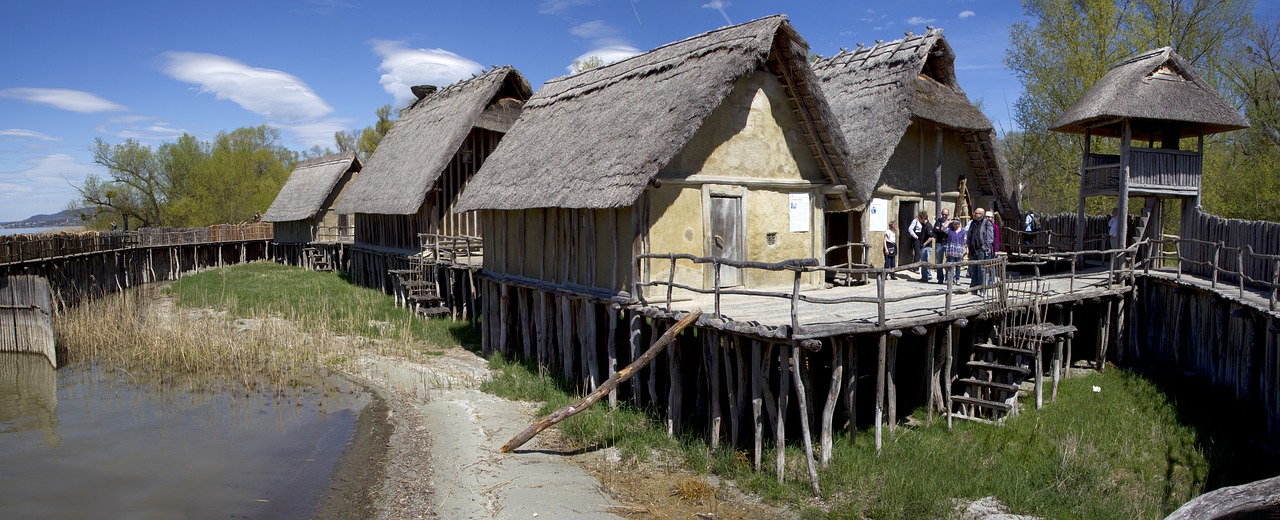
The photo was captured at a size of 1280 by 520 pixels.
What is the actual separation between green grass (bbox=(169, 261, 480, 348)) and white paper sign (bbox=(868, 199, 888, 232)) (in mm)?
9237

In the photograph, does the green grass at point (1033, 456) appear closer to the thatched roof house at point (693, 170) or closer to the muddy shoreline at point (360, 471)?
the muddy shoreline at point (360, 471)

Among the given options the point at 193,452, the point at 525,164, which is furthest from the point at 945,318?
the point at 193,452

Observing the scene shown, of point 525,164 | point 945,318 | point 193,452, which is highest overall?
point 525,164

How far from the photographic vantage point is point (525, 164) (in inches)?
583

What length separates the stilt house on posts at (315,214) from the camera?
3506 cm

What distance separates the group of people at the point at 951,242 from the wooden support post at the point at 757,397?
288 centimetres

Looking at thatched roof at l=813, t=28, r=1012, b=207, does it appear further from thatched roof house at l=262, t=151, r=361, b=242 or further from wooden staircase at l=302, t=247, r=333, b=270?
wooden staircase at l=302, t=247, r=333, b=270

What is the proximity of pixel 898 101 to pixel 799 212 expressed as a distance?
14.4 ft

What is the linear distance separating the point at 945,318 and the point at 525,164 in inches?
318

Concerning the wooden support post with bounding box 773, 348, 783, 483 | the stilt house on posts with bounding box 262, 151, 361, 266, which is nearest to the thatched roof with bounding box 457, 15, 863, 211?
the wooden support post with bounding box 773, 348, 783, 483

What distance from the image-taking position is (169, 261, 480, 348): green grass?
1884 centimetres

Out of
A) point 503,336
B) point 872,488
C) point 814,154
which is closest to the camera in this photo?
point 872,488

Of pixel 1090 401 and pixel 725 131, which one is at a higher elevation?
pixel 725 131

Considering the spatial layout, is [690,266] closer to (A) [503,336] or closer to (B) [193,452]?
(A) [503,336]
